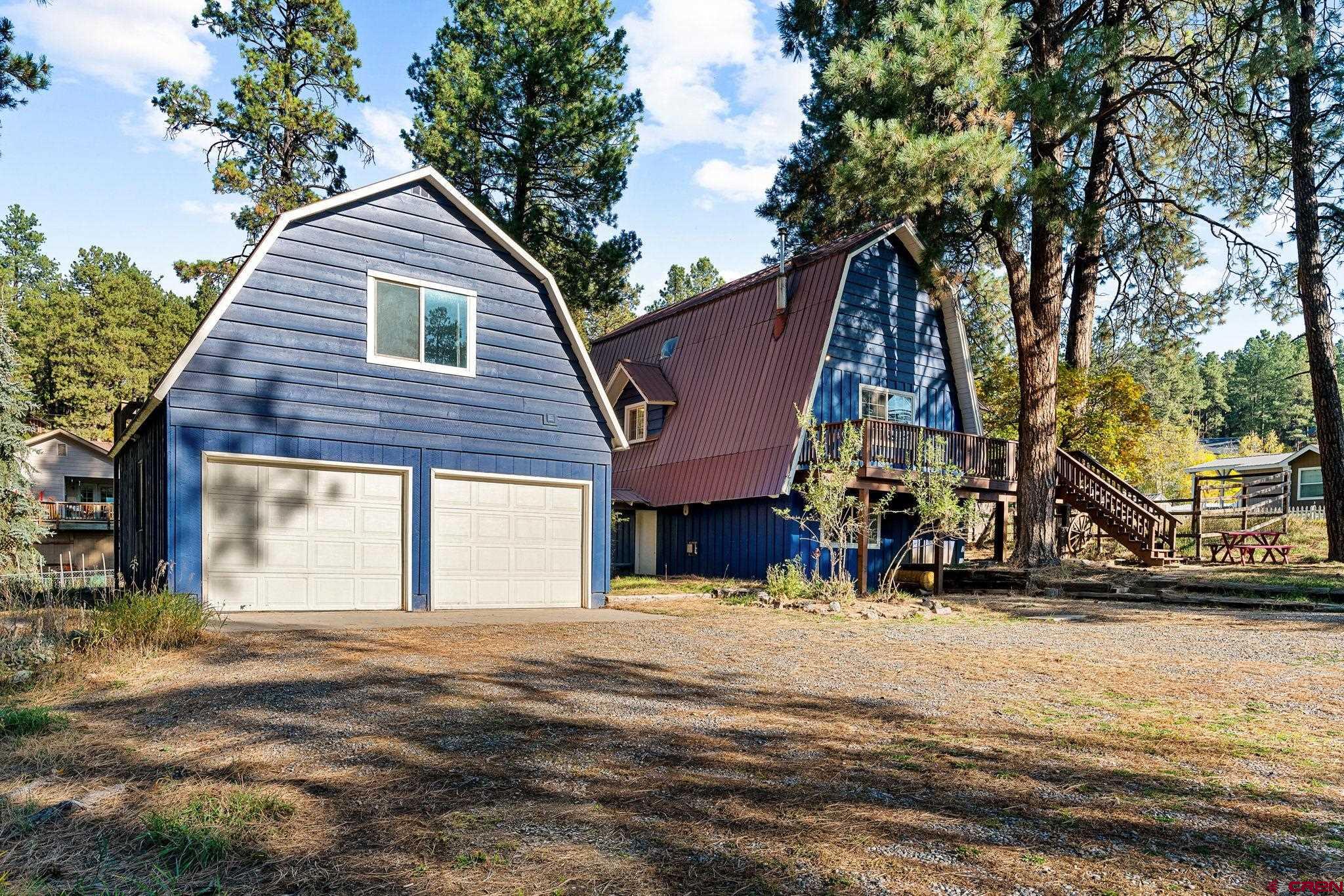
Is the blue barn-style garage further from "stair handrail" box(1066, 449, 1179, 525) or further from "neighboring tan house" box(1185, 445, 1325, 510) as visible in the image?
"neighboring tan house" box(1185, 445, 1325, 510)

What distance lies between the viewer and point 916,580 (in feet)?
57.5

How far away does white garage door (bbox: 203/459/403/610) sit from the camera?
1087cm

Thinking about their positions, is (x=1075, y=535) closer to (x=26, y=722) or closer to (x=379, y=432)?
(x=379, y=432)

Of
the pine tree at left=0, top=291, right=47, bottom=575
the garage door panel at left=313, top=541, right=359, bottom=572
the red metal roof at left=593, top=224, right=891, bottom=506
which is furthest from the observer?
the red metal roof at left=593, top=224, right=891, bottom=506

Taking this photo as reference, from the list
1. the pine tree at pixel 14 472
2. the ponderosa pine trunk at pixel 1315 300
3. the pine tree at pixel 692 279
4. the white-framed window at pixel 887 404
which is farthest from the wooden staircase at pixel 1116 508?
the pine tree at pixel 692 279

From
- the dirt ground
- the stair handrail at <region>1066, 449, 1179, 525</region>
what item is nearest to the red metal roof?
the stair handrail at <region>1066, 449, 1179, 525</region>

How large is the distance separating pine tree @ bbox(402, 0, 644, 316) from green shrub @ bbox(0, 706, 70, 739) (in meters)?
23.9

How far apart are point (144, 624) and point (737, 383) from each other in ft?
43.8

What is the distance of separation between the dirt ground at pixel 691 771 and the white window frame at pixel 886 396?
10.6m

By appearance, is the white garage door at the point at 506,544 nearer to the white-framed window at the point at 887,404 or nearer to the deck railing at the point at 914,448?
the deck railing at the point at 914,448

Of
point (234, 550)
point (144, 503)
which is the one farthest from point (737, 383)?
point (144, 503)

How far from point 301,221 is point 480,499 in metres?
4.59

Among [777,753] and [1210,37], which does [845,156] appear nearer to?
[1210,37]

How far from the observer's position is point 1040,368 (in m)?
18.2
